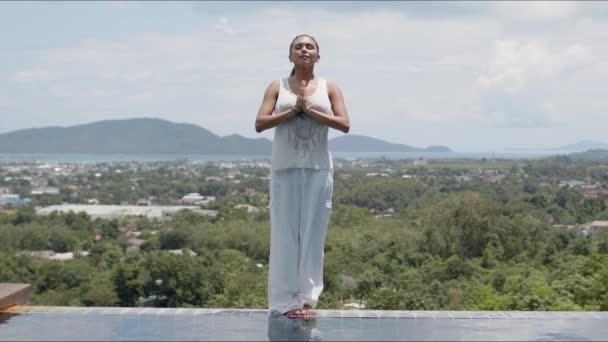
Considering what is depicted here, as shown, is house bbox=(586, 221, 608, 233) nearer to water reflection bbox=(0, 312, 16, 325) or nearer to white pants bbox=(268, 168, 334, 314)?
white pants bbox=(268, 168, 334, 314)

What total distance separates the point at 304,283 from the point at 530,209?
119 feet

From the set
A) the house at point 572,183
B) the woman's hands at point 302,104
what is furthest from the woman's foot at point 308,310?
the house at point 572,183

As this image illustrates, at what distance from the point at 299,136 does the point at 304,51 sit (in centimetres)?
48

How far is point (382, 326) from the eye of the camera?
4.67 m

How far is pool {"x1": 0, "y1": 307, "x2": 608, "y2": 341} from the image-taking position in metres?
4.30

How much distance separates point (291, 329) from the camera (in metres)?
4.32

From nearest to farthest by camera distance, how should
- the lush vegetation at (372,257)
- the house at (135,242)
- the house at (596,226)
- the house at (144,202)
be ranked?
the lush vegetation at (372,257) → the house at (596,226) → the house at (135,242) → the house at (144,202)

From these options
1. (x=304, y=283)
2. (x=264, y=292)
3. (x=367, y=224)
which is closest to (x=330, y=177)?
(x=304, y=283)

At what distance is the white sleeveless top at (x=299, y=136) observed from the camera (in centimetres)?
446

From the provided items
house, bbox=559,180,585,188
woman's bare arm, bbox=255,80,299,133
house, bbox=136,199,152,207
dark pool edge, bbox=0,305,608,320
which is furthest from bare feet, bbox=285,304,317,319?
house, bbox=136,199,152,207

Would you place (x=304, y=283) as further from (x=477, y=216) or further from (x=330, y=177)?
(x=477, y=216)

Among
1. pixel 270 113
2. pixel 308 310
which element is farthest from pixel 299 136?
pixel 308 310

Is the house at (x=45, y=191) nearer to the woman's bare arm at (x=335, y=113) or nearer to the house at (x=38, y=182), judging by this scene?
the house at (x=38, y=182)

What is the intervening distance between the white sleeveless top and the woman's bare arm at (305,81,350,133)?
0.05 meters
